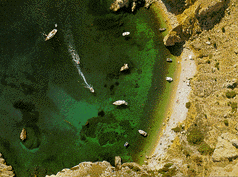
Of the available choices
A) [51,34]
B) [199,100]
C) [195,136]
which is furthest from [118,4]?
[195,136]

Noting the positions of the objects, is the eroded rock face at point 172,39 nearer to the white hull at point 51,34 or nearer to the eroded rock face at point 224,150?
the eroded rock face at point 224,150

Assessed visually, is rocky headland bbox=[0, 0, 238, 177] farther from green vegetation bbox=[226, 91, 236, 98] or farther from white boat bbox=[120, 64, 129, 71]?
white boat bbox=[120, 64, 129, 71]

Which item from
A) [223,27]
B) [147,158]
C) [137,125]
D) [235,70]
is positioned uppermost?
[223,27]

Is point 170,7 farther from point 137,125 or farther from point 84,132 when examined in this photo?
point 84,132

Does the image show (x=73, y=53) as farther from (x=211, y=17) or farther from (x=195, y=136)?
(x=195, y=136)

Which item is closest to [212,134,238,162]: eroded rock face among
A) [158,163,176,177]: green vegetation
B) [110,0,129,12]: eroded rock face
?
[158,163,176,177]: green vegetation

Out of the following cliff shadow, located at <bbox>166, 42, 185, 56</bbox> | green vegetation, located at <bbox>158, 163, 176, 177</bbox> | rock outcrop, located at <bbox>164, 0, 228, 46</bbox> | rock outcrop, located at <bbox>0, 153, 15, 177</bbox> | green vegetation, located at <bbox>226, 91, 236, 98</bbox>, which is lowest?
rock outcrop, located at <bbox>0, 153, 15, 177</bbox>

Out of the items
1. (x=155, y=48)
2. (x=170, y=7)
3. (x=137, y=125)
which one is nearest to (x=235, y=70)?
(x=155, y=48)

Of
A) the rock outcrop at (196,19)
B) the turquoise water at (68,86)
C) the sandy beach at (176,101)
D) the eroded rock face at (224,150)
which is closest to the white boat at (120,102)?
the turquoise water at (68,86)
